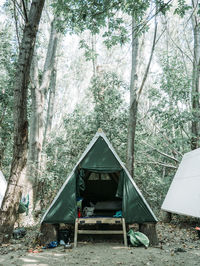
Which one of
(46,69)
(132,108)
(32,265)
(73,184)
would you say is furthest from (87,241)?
(46,69)

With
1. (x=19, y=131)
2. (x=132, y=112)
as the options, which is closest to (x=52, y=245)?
(x=19, y=131)

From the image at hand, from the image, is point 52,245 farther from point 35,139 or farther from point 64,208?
point 35,139

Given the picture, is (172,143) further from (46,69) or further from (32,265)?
(32,265)

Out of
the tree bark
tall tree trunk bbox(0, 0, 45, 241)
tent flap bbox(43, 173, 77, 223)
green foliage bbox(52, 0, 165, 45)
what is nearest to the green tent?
tent flap bbox(43, 173, 77, 223)

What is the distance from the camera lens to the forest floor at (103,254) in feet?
12.6

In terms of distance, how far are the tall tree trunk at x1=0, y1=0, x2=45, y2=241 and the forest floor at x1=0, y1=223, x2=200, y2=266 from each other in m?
0.58

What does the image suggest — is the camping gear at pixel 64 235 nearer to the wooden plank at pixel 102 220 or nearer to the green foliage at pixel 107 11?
the wooden plank at pixel 102 220

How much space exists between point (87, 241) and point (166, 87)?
19.5ft

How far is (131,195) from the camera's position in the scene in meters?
5.16

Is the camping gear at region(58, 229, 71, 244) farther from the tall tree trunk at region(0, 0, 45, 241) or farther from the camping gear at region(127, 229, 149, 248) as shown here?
the camping gear at region(127, 229, 149, 248)

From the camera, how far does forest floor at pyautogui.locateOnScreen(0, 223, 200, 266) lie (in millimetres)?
3850

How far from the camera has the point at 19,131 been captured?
187 inches

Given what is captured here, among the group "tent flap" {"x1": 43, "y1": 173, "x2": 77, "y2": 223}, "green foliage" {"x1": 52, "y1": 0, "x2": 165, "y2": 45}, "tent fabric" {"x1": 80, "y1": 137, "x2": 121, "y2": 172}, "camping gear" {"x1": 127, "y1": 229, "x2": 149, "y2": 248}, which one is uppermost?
"green foliage" {"x1": 52, "y1": 0, "x2": 165, "y2": 45}

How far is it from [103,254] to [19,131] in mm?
2770
